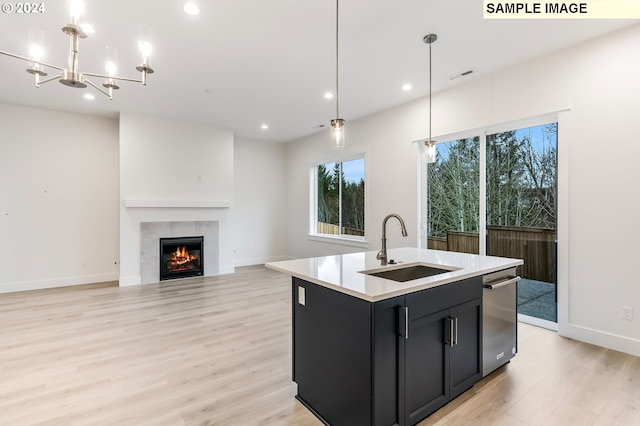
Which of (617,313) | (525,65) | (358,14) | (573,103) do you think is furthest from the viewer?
(525,65)

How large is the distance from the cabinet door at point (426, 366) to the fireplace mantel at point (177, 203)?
5.13m

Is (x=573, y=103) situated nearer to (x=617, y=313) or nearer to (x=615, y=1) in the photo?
(x=615, y=1)

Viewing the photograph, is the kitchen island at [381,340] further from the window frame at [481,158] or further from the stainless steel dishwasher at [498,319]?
the window frame at [481,158]

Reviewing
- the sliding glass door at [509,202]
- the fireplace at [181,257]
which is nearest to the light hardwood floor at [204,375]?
the sliding glass door at [509,202]

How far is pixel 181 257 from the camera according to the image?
6027 millimetres

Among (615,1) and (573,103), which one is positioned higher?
(615,1)

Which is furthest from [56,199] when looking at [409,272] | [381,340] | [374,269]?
[381,340]

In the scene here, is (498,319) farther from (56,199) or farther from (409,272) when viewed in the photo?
(56,199)

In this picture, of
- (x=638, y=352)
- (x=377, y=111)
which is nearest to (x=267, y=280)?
(x=377, y=111)

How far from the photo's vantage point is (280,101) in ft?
15.8

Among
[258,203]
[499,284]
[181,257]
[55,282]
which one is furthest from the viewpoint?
[258,203]

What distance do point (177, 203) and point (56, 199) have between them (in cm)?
197

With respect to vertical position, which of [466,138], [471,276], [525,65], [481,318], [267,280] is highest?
[525,65]

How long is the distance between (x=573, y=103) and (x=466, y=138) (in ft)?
4.05
